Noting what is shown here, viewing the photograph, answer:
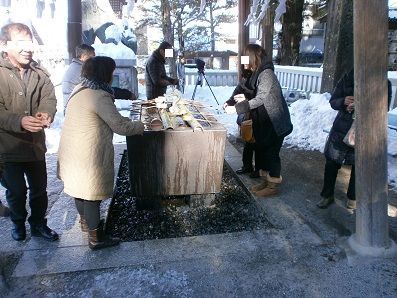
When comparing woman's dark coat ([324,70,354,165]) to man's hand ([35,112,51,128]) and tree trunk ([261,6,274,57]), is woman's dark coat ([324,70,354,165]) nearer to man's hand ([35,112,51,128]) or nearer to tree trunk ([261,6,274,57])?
man's hand ([35,112,51,128])

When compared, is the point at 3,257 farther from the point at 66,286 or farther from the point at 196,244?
the point at 196,244

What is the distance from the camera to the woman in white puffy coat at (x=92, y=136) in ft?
7.72

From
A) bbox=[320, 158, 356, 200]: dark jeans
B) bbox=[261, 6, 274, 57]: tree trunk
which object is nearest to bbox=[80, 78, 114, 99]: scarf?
bbox=[320, 158, 356, 200]: dark jeans

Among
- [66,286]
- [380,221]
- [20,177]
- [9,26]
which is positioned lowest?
[66,286]

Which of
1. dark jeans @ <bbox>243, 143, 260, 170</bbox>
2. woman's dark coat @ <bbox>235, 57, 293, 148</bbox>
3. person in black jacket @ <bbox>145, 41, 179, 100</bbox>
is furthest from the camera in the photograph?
person in black jacket @ <bbox>145, 41, 179, 100</bbox>

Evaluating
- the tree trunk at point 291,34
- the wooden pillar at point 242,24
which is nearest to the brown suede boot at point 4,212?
the wooden pillar at point 242,24

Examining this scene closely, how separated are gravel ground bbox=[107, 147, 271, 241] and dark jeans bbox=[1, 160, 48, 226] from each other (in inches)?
26.2

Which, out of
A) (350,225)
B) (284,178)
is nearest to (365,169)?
(350,225)

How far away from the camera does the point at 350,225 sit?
2.99 meters

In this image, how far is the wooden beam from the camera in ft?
7.55

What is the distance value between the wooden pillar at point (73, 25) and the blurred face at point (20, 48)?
11.9 feet

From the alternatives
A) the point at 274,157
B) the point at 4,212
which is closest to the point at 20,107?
the point at 4,212

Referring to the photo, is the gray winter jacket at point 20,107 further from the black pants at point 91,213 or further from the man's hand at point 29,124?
the black pants at point 91,213

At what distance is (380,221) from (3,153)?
2.93 m
